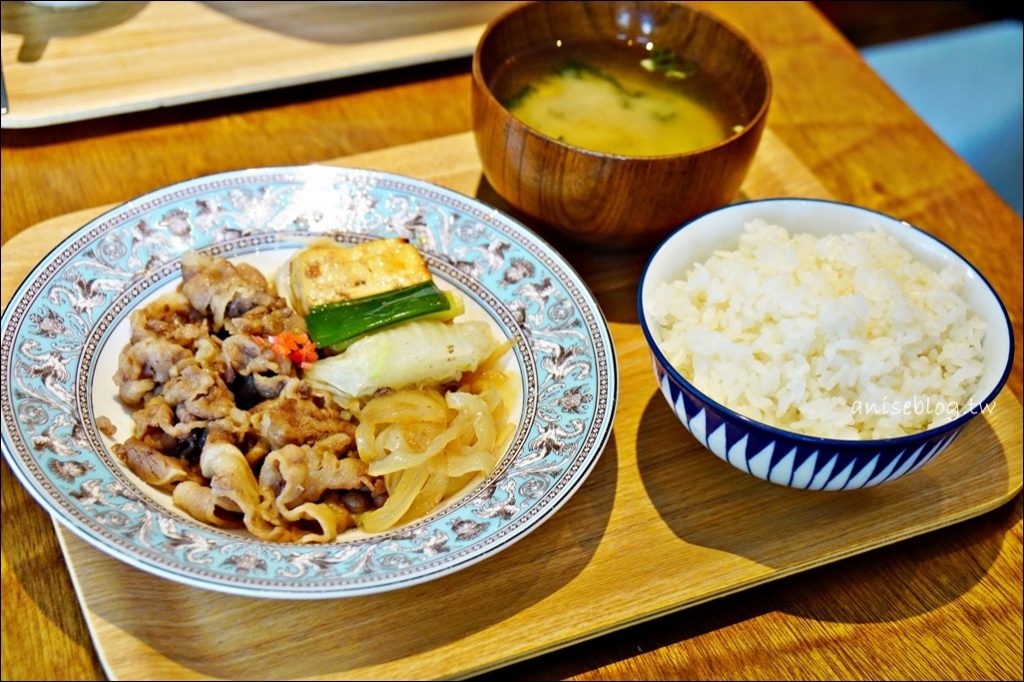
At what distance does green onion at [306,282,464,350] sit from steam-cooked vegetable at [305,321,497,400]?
0.06 feet

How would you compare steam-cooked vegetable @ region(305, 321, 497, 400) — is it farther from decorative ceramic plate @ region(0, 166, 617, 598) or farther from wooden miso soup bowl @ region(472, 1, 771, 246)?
wooden miso soup bowl @ region(472, 1, 771, 246)

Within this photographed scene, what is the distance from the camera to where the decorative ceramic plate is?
1.45 metres

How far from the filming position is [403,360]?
1.82 meters

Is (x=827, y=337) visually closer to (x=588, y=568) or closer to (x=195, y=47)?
(x=588, y=568)

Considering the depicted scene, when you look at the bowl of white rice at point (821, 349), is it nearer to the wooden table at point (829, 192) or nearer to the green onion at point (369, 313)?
the wooden table at point (829, 192)

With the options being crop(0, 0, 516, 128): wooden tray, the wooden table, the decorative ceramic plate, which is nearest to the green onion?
the decorative ceramic plate

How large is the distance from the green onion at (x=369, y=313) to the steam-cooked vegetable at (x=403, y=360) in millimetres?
18

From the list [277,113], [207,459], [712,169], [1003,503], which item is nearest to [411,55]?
[277,113]

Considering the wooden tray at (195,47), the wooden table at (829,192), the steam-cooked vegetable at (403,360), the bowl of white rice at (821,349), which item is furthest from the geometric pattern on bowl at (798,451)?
the wooden tray at (195,47)

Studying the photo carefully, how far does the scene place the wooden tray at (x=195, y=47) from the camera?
2.52 m

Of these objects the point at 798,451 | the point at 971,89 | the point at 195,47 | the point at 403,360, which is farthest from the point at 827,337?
the point at 971,89

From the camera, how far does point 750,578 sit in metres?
1.70

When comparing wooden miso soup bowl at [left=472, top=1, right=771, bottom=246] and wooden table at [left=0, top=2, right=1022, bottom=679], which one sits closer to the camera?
wooden table at [left=0, top=2, right=1022, bottom=679]

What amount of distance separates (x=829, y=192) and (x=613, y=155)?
0.91m
